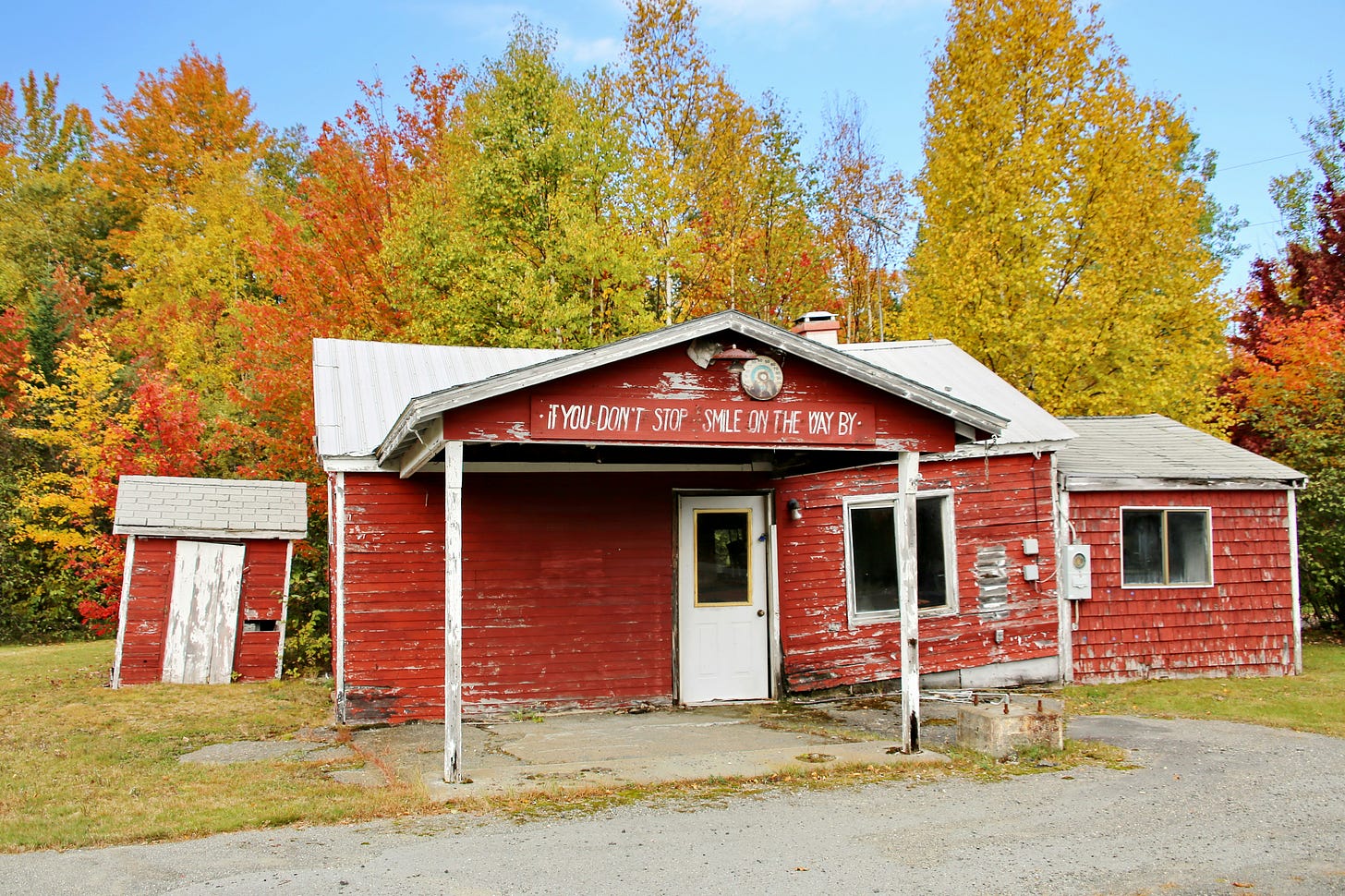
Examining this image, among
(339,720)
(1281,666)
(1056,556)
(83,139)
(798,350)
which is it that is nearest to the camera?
(798,350)

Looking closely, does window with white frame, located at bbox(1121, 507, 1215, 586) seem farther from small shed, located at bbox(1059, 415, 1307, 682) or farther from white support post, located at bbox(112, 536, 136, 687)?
white support post, located at bbox(112, 536, 136, 687)

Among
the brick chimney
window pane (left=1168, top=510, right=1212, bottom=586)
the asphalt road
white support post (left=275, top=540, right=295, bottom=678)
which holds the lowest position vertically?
the asphalt road

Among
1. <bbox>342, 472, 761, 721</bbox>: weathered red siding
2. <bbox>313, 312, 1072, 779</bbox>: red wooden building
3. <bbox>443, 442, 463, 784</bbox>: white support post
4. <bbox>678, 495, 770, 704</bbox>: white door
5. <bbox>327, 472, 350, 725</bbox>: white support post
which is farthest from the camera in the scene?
<bbox>678, 495, 770, 704</bbox>: white door

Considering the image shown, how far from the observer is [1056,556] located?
1281 centimetres

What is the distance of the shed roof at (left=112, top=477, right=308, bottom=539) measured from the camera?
41.1 feet

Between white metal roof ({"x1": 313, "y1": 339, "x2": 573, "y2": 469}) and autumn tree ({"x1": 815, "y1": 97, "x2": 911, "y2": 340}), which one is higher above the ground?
autumn tree ({"x1": 815, "y1": 97, "x2": 911, "y2": 340})

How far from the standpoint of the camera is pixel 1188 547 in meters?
13.4

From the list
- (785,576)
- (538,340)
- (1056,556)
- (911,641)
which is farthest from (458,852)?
(538,340)

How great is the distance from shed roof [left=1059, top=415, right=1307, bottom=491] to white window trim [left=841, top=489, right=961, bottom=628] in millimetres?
1617

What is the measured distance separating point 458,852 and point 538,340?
14501 mm

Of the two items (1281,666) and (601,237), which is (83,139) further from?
(1281,666)

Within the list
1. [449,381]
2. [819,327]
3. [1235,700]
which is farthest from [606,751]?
[819,327]

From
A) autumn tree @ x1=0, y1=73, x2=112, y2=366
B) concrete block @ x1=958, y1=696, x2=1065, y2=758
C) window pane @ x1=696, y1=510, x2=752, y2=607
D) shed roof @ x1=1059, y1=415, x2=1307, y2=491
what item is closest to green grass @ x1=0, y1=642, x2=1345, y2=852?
concrete block @ x1=958, y1=696, x2=1065, y2=758

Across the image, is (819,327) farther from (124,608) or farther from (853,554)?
(124,608)
